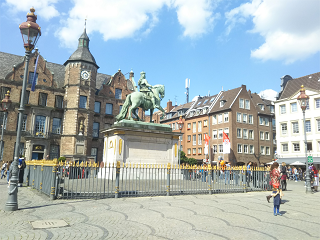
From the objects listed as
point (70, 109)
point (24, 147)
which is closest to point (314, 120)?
point (70, 109)

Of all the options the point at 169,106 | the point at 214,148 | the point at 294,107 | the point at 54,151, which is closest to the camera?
the point at 54,151

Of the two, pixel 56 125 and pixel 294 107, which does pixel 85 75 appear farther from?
pixel 294 107

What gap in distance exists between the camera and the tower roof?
41094mm

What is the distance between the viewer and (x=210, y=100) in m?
58.1

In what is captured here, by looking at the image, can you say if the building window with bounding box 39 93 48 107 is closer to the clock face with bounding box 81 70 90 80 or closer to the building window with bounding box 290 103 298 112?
the clock face with bounding box 81 70 90 80

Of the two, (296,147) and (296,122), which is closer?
(296,147)

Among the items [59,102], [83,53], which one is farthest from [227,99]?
[59,102]

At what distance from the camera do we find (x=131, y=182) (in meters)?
14.4

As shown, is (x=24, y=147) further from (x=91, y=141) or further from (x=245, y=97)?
(x=245, y=97)

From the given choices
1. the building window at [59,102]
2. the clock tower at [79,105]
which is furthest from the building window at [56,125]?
the building window at [59,102]

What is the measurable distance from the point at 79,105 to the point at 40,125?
6.18 metres

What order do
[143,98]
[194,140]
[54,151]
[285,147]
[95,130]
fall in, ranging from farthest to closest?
[194,140] → [285,147] → [95,130] → [54,151] → [143,98]

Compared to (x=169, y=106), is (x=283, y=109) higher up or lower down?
lower down

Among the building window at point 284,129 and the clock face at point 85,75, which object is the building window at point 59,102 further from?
the building window at point 284,129
